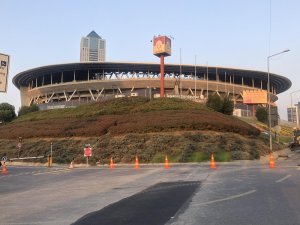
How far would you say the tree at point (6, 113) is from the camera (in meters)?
76.9

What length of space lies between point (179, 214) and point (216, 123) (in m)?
31.6

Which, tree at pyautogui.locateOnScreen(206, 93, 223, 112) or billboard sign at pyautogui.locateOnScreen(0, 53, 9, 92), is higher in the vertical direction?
tree at pyautogui.locateOnScreen(206, 93, 223, 112)

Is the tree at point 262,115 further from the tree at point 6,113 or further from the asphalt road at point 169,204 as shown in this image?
the asphalt road at point 169,204

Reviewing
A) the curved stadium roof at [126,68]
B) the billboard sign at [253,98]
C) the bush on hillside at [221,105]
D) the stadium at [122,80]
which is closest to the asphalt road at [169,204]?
the bush on hillside at [221,105]

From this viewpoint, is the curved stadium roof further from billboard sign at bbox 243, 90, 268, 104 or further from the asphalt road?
the asphalt road

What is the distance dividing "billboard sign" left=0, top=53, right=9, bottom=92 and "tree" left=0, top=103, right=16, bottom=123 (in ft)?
235

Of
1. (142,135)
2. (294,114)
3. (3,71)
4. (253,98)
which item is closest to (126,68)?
(253,98)

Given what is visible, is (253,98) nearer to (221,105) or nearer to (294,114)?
(221,105)

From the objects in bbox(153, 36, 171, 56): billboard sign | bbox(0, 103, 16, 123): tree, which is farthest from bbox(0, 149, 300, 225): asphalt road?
bbox(0, 103, 16, 123): tree

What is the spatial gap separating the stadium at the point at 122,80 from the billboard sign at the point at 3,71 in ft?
269

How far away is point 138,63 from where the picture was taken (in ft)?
316

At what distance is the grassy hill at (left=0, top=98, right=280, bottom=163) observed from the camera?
1387 inches

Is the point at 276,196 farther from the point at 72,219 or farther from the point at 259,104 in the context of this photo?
the point at 259,104

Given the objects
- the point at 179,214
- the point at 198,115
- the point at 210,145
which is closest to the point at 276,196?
the point at 179,214
